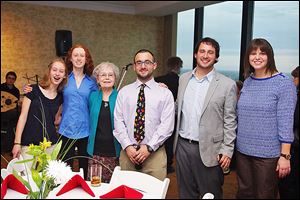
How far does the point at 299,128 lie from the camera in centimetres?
266

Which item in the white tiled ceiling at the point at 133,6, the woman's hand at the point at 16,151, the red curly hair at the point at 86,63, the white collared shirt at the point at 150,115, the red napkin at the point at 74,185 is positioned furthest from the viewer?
the white tiled ceiling at the point at 133,6

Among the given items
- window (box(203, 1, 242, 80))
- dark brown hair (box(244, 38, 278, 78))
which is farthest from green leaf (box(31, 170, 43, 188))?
window (box(203, 1, 242, 80))

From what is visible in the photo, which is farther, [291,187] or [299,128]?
[291,187]

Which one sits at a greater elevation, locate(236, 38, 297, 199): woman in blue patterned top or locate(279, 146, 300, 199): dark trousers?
locate(236, 38, 297, 199): woman in blue patterned top

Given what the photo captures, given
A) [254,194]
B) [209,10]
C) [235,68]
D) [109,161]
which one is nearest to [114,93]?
[109,161]

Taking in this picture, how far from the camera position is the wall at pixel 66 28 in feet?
21.5

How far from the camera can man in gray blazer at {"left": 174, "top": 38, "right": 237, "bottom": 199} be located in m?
2.25

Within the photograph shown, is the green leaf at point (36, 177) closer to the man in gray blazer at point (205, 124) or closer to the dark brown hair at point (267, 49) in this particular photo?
the man in gray blazer at point (205, 124)

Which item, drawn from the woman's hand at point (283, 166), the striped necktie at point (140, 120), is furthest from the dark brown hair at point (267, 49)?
the striped necktie at point (140, 120)

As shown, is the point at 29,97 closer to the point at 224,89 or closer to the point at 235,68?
the point at 224,89

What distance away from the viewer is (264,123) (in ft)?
6.90

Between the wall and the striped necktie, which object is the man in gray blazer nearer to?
the striped necktie

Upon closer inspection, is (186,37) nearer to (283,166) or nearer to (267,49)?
(267,49)

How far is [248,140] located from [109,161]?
102 cm
